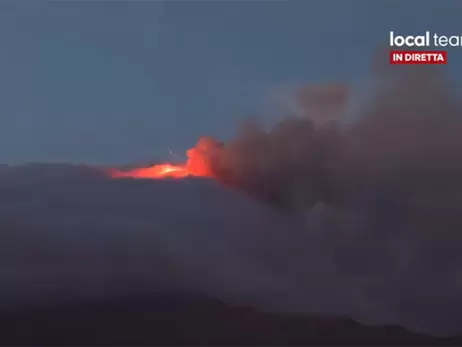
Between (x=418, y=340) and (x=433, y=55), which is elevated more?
(x=433, y=55)

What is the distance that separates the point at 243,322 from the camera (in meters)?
22.6

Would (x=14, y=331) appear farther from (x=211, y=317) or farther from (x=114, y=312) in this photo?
(x=211, y=317)

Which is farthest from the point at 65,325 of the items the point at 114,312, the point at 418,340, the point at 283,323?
the point at 418,340

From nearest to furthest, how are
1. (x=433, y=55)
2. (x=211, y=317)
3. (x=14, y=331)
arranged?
(x=433, y=55) < (x=14, y=331) < (x=211, y=317)

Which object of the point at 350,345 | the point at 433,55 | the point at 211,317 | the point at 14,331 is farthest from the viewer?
the point at 211,317

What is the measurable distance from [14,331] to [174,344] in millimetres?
5940

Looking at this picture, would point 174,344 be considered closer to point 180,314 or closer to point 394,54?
point 180,314

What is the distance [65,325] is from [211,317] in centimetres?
592

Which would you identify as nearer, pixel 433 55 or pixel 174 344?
pixel 433 55

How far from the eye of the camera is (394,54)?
17.3 meters

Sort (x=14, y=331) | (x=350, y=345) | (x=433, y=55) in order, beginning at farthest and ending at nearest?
(x=350, y=345) → (x=14, y=331) → (x=433, y=55)

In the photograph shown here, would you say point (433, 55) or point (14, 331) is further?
point (14, 331)

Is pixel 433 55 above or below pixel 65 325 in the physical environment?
above

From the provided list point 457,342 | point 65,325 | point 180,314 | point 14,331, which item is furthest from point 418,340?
point 14,331
